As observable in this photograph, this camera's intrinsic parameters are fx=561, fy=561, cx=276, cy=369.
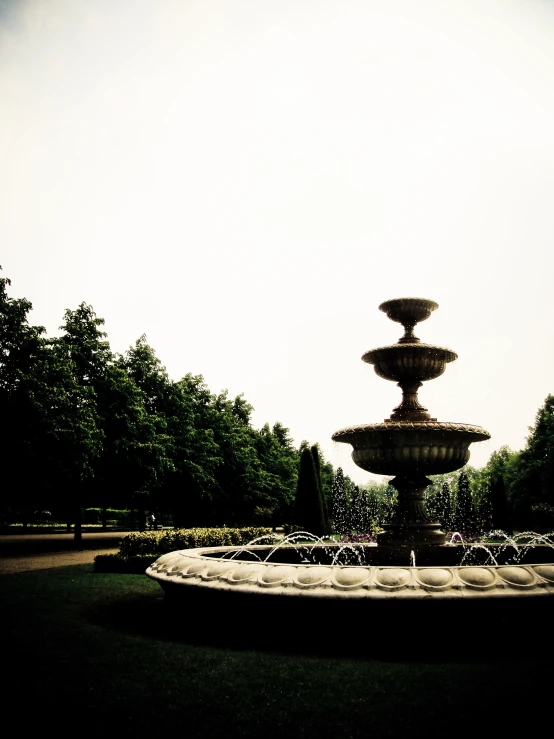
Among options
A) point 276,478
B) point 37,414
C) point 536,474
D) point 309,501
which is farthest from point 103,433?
point 536,474

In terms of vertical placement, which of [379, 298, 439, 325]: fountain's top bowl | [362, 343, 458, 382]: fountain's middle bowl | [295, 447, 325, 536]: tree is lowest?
[295, 447, 325, 536]: tree

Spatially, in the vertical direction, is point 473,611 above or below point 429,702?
above

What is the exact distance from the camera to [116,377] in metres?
25.9

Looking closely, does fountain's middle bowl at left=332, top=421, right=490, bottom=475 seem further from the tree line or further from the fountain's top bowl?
the tree line

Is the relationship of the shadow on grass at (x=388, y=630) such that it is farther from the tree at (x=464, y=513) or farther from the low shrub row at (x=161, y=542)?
the tree at (x=464, y=513)

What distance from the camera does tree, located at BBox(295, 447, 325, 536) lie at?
30219 mm

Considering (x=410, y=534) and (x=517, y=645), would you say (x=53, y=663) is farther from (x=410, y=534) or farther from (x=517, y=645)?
(x=410, y=534)

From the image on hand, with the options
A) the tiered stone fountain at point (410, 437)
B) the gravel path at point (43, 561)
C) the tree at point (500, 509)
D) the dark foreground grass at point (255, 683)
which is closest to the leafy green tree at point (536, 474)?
the tree at point (500, 509)

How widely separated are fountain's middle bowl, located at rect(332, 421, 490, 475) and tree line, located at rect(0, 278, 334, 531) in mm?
13074

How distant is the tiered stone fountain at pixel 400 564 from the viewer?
6.43 m

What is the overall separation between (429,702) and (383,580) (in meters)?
1.78

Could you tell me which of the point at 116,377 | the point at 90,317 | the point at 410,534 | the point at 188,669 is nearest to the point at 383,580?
the point at 188,669

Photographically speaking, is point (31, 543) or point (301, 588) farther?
point (31, 543)

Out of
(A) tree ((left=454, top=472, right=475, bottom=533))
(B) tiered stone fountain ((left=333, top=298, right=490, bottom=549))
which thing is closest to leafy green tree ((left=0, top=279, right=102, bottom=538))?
(B) tiered stone fountain ((left=333, top=298, right=490, bottom=549))
